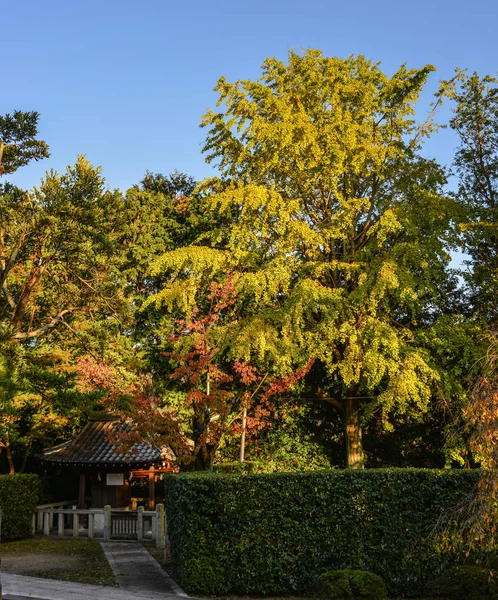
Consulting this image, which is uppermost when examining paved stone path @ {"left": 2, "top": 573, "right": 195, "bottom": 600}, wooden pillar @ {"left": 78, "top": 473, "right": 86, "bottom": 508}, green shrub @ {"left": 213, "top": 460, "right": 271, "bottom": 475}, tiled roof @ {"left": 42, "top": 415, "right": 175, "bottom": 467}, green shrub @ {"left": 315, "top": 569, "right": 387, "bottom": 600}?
tiled roof @ {"left": 42, "top": 415, "right": 175, "bottom": 467}

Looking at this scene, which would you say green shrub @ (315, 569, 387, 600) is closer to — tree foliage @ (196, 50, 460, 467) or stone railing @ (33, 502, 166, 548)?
tree foliage @ (196, 50, 460, 467)

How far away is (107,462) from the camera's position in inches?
863

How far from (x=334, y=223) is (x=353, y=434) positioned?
6.94 meters

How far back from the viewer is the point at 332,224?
19078mm

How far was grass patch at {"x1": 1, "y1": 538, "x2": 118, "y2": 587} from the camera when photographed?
45.9ft

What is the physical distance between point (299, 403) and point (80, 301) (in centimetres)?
927

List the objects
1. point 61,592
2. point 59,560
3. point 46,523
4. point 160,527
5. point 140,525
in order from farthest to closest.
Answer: point 46,523
point 140,525
point 160,527
point 59,560
point 61,592

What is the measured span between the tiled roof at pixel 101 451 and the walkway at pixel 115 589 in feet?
20.4

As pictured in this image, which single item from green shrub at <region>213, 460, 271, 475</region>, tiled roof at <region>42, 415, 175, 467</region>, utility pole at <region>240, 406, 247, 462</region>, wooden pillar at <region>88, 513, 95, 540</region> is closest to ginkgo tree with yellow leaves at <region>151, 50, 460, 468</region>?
utility pole at <region>240, 406, 247, 462</region>

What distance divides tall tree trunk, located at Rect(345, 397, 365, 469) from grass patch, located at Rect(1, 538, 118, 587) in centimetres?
815

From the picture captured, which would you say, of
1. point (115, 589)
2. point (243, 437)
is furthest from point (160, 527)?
point (115, 589)

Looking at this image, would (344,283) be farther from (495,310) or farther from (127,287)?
(127,287)

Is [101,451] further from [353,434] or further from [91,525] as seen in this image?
[353,434]

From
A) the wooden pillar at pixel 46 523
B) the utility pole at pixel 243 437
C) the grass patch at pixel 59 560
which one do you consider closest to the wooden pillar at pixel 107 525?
the grass patch at pixel 59 560
